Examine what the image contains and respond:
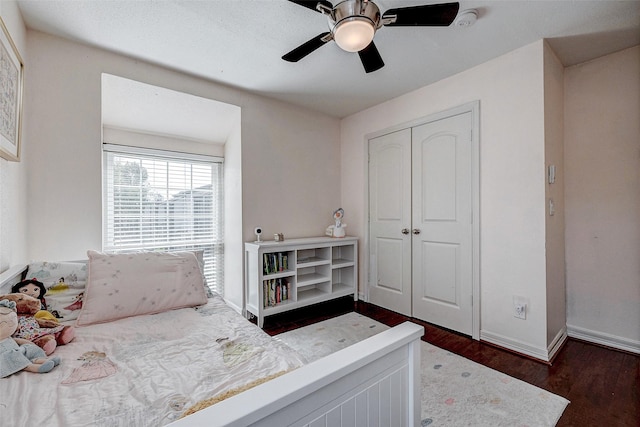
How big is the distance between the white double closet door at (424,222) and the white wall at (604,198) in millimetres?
891

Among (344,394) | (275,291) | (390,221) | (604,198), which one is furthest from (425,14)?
(275,291)

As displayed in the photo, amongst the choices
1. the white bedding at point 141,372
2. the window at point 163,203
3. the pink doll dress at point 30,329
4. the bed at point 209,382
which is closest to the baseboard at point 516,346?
the bed at point 209,382

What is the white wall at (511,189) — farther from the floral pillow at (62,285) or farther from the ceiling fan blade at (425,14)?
the floral pillow at (62,285)

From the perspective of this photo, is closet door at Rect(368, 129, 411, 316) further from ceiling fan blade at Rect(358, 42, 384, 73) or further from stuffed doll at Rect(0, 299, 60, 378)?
stuffed doll at Rect(0, 299, 60, 378)

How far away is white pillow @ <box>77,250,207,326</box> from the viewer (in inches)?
63.1

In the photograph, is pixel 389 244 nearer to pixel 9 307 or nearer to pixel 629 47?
pixel 629 47

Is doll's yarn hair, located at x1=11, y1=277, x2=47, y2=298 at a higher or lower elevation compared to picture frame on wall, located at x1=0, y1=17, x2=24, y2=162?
lower

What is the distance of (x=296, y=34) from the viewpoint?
202 cm

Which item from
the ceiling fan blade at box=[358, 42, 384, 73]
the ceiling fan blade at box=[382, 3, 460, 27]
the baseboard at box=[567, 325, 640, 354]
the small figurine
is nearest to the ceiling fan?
the ceiling fan blade at box=[382, 3, 460, 27]

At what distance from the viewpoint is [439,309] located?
275 cm

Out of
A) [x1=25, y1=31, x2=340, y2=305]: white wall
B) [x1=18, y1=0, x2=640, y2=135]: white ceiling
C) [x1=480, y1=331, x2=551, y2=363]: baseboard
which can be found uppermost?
[x1=18, y1=0, x2=640, y2=135]: white ceiling

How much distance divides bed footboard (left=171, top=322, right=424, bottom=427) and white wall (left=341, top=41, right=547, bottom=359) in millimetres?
1670

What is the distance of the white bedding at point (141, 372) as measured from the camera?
2.87ft

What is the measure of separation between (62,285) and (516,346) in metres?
3.16
